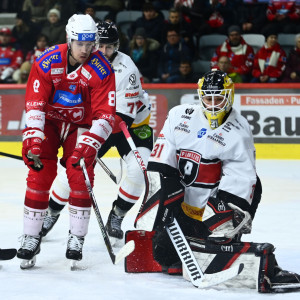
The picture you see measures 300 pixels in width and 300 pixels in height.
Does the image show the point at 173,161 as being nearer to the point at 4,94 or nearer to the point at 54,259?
the point at 54,259

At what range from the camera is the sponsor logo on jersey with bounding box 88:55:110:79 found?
420cm

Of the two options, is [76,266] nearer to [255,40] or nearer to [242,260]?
[242,260]

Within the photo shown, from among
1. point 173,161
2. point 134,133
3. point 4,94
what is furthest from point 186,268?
point 4,94

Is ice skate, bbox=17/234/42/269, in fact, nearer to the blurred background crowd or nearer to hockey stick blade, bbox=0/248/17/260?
hockey stick blade, bbox=0/248/17/260

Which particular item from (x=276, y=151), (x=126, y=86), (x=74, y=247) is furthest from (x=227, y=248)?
(x=276, y=151)

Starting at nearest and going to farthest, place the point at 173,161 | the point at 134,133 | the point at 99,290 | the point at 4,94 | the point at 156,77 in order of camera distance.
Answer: the point at 99,290 → the point at 173,161 → the point at 134,133 → the point at 4,94 → the point at 156,77

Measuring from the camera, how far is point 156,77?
9156 millimetres

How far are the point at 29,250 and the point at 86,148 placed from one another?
58cm

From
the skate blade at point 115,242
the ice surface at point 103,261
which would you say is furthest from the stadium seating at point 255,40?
the skate blade at point 115,242

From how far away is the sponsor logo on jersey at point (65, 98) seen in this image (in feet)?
13.9

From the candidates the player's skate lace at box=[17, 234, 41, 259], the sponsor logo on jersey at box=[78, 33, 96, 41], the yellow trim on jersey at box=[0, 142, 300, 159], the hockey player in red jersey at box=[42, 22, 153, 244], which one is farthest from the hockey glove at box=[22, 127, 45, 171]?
the yellow trim on jersey at box=[0, 142, 300, 159]

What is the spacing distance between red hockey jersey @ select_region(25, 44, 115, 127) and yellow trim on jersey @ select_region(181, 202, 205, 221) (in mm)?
562

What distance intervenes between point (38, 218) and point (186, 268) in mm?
844

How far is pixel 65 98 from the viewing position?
4.23 meters
